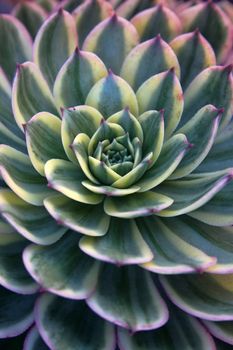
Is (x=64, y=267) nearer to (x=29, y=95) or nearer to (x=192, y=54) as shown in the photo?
(x=29, y=95)

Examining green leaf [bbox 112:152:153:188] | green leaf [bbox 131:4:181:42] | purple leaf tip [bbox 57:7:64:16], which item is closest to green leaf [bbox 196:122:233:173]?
→ green leaf [bbox 112:152:153:188]

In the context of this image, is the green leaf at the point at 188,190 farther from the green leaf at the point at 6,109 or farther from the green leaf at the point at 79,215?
the green leaf at the point at 6,109

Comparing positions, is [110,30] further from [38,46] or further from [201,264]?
[201,264]

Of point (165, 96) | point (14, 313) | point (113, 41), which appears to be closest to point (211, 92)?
point (165, 96)

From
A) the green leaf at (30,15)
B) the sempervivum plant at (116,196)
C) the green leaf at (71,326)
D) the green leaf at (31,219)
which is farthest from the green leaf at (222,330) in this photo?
the green leaf at (30,15)

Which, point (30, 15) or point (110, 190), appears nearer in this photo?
point (110, 190)

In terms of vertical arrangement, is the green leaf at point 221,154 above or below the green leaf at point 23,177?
below
